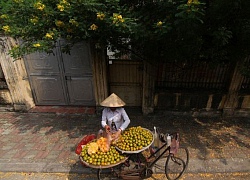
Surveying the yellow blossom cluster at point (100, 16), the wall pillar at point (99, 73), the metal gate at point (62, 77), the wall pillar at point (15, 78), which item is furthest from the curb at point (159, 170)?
the yellow blossom cluster at point (100, 16)

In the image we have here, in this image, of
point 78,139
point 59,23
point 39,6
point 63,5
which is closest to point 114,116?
point 78,139

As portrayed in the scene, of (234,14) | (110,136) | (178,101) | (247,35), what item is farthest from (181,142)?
(234,14)

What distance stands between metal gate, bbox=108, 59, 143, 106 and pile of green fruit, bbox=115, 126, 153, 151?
106 inches

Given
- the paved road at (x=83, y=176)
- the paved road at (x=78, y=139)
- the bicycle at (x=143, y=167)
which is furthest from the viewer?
the paved road at (x=78, y=139)

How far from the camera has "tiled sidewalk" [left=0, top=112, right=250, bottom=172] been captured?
3855 mm

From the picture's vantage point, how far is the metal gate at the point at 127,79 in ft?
18.1

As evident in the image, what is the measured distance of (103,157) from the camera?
278 centimetres

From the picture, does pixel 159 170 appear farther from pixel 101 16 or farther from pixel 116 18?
pixel 101 16

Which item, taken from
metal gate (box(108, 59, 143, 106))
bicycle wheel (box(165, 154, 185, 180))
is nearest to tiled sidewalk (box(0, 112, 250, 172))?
bicycle wheel (box(165, 154, 185, 180))

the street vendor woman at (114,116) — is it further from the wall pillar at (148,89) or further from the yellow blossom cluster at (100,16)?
the wall pillar at (148,89)

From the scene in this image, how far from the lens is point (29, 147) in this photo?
4.43 metres

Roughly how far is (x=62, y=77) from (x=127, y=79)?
2.38 metres

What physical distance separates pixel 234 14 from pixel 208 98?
2.86 m

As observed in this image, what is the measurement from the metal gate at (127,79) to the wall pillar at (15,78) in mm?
3149
